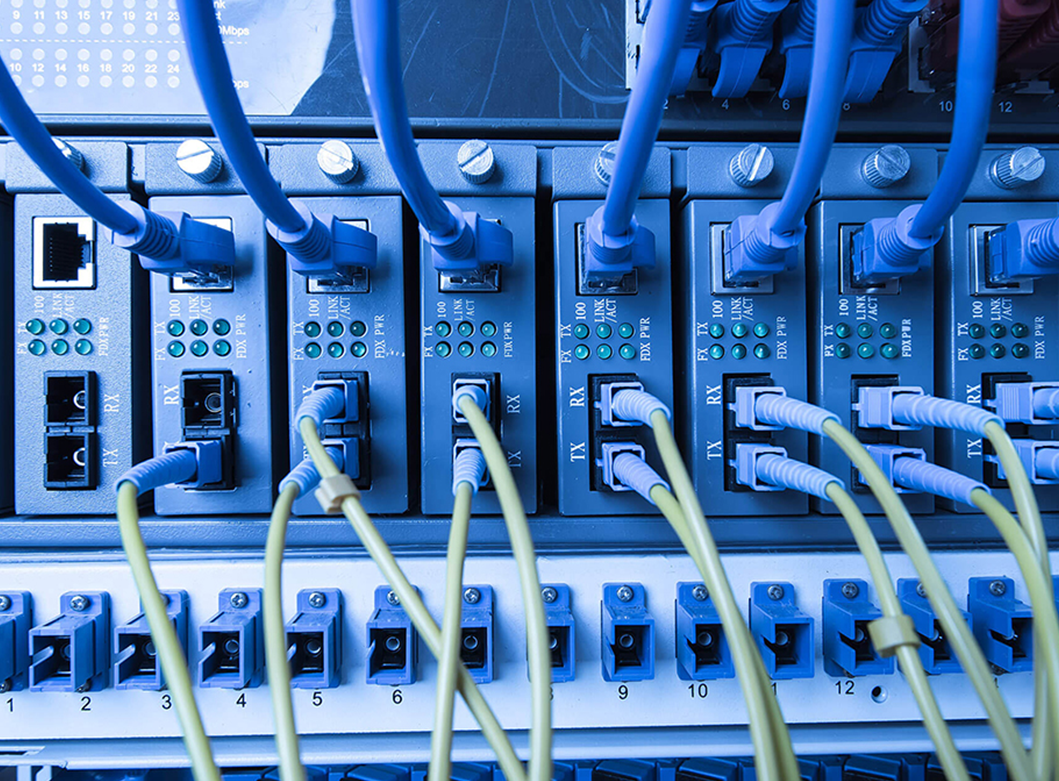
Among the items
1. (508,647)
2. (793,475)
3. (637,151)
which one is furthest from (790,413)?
(508,647)

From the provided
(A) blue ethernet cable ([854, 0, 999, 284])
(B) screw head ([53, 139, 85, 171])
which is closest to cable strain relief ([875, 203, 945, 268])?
(A) blue ethernet cable ([854, 0, 999, 284])

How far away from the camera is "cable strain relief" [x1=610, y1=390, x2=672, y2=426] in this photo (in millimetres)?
530

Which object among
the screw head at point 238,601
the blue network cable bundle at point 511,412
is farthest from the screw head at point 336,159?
the screw head at point 238,601

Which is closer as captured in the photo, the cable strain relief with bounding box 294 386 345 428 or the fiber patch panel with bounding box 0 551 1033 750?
the cable strain relief with bounding box 294 386 345 428

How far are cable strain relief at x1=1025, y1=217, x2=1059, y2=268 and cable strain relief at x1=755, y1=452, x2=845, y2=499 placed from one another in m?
0.34

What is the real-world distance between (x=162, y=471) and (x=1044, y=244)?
0.94 m

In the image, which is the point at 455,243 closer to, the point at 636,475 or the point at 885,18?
the point at 636,475

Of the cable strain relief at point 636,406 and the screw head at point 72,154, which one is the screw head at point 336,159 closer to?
the screw head at point 72,154

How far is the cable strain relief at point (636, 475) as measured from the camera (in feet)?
1.71

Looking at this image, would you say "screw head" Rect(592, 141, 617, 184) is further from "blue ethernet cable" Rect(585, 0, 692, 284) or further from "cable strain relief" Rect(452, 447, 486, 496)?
"cable strain relief" Rect(452, 447, 486, 496)

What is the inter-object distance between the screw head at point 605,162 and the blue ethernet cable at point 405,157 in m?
0.13

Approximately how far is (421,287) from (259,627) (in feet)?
1.42

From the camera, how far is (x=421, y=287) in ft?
2.11

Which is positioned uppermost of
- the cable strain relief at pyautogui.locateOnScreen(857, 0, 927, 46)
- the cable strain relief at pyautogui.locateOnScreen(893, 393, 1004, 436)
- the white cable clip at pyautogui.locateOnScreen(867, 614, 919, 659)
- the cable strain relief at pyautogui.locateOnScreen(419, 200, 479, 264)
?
the cable strain relief at pyautogui.locateOnScreen(857, 0, 927, 46)
